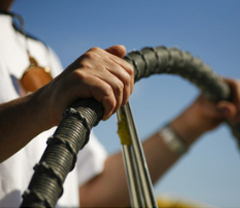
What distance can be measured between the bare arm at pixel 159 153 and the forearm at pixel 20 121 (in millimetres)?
1028

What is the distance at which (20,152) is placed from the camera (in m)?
1.01

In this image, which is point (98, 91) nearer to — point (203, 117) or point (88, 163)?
point (88, 163)

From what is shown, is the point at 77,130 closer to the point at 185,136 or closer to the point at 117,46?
the point at 117,46

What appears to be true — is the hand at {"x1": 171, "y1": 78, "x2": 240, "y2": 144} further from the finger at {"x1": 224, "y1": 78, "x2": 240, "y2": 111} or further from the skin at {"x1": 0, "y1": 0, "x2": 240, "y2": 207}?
the skin at {"x1": 0, "y1": 0, "x2": 240, "y2": 207}

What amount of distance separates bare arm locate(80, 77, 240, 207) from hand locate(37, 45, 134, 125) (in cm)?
106

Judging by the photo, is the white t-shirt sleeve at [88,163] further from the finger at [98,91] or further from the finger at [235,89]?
the finger at [98,91]

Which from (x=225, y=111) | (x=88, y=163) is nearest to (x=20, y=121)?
(x=88, y=163)

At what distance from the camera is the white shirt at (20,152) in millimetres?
956

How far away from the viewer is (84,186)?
5.57 feet

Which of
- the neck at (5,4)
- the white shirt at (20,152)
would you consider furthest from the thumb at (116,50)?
the neck at (5,4)

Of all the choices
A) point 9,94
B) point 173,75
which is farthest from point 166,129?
point 9,94

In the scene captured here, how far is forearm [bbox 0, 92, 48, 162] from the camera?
68 cm

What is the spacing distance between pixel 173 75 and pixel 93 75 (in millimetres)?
832

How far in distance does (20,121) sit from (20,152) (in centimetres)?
36
